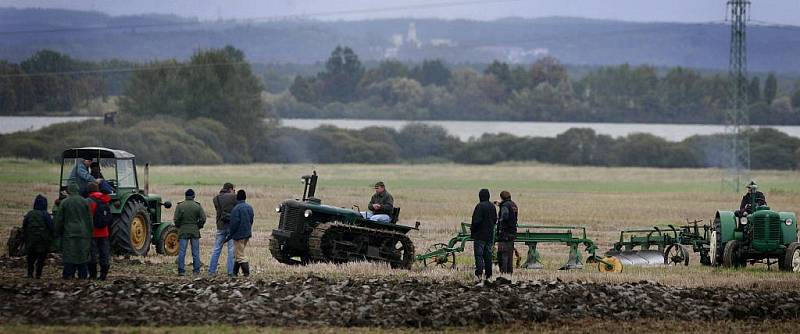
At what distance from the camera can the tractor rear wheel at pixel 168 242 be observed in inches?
1032

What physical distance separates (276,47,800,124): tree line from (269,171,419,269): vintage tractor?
284 feet

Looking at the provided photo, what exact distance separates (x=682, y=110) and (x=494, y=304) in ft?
340

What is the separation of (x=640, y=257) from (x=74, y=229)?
38.5 ft

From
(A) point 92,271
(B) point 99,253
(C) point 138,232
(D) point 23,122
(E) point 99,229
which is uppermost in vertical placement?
(D) point 23,122

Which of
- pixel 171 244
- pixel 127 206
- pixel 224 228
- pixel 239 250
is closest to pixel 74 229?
pixel 239 250

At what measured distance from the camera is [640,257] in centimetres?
2692

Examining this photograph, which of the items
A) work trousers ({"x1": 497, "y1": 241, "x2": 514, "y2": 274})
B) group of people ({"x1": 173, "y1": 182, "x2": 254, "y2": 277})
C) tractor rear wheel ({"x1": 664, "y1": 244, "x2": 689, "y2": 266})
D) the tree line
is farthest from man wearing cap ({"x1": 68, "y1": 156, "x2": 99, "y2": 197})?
the tree line

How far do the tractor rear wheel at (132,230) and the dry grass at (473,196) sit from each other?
433 millimetres

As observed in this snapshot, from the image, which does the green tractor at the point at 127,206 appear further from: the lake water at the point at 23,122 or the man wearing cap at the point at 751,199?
the lake water at the point at 23,122

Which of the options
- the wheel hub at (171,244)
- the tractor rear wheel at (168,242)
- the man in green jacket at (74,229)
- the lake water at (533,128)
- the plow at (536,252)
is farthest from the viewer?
the lake water at (533,128)

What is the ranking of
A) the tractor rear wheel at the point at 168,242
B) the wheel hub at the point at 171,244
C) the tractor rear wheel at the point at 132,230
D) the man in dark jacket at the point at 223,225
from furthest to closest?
the wheel hub at the point at 171,244 → the tractor rear wheel at the point at 168,242 → the tractor rear wheel at the point at 132,230 → the man in dark jacket at the point at 223,225

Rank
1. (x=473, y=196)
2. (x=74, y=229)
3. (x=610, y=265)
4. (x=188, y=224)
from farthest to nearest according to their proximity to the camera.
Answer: (x=473, y=196) < (x=610, y=265) < (x=188, y=224) < (x=74, y=229)

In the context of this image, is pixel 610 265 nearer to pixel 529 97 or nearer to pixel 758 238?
pixel 758 238

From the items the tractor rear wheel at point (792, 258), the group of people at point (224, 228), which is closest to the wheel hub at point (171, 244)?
the group of people at point (224, 228)
